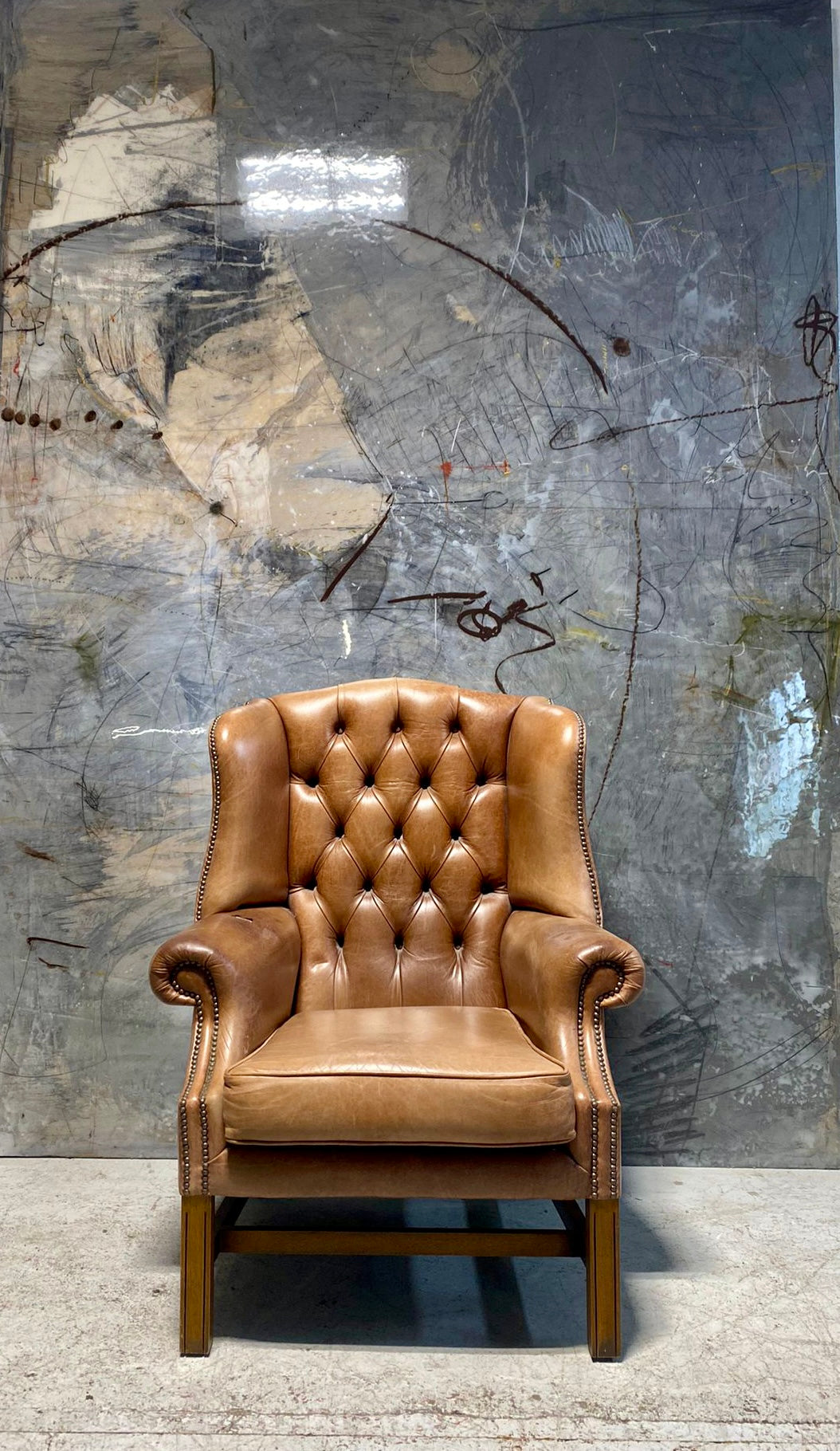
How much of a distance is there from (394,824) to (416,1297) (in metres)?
0.92

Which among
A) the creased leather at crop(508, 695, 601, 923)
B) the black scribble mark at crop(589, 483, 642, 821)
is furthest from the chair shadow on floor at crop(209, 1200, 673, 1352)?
the black scribble mark at crop(589, 483, 642, 821)

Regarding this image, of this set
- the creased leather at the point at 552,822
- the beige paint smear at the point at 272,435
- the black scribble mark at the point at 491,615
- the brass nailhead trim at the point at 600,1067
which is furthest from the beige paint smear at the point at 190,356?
the brass nailhead trim at the point at 600,1067

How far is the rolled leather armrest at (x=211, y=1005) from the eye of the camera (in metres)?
1.60

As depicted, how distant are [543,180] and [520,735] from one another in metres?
1.49

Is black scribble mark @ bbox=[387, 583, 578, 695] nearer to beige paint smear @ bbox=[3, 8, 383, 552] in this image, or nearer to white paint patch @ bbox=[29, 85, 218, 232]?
beige paint smear @ bbox=[3, 8, 383, 552]

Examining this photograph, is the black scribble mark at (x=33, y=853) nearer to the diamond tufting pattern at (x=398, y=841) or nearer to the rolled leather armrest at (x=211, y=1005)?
the diamond tufting pattern at (x=398, y=841)

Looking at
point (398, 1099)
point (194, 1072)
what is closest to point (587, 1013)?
point (398, 1099)

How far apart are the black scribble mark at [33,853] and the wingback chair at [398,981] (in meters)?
0.75

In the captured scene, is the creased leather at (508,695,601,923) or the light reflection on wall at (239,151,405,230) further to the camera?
the light reflection on wall at (239,151,405,230)

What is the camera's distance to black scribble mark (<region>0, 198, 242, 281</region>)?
8.48 feet

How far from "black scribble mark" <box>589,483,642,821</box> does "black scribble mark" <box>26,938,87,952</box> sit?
134cm

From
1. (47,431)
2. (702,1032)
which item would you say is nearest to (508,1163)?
(702,1032)

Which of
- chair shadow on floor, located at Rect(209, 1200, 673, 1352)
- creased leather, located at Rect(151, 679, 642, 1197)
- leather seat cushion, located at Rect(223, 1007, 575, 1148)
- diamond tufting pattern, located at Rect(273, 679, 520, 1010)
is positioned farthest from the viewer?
diamond tufting pattern, located at Rect(273, 679, 520, 1010)

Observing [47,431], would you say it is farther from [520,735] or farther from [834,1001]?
[834,1001]
